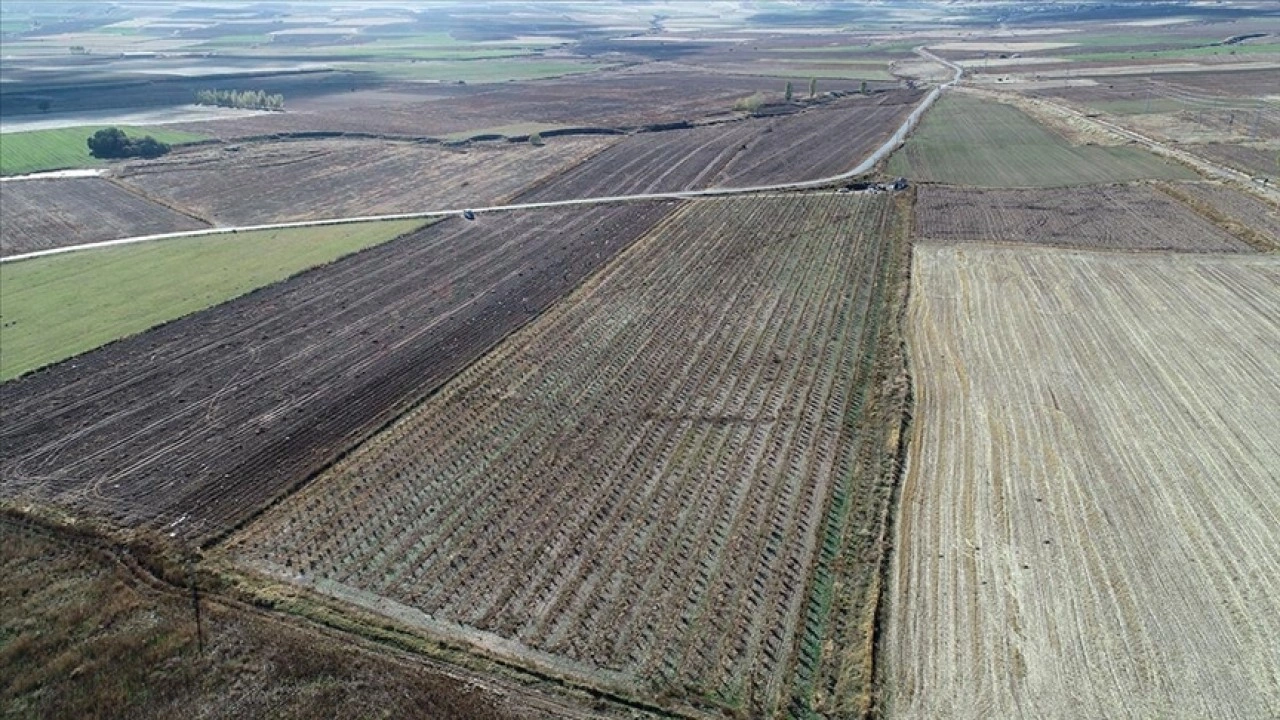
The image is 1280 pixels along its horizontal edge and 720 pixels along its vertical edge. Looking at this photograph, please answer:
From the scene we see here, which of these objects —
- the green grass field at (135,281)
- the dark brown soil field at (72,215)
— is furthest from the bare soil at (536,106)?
the green grass field at (135,281)

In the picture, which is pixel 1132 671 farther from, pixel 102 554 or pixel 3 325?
pixel 3 325

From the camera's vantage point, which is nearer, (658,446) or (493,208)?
(658,446)

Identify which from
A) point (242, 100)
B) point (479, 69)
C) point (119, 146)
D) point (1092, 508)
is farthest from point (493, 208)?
point (479, 69)

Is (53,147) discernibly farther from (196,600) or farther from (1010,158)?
(1010,158)

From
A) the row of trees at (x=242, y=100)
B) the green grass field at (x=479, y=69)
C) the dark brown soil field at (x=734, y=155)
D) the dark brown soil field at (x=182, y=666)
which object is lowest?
the dark brown soil field at (x=182, y=666)

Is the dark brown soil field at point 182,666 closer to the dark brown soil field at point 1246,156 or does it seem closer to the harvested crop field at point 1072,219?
the harvested crop field at point 1072,219

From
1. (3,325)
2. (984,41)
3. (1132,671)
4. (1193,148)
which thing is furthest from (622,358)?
(984,41)
